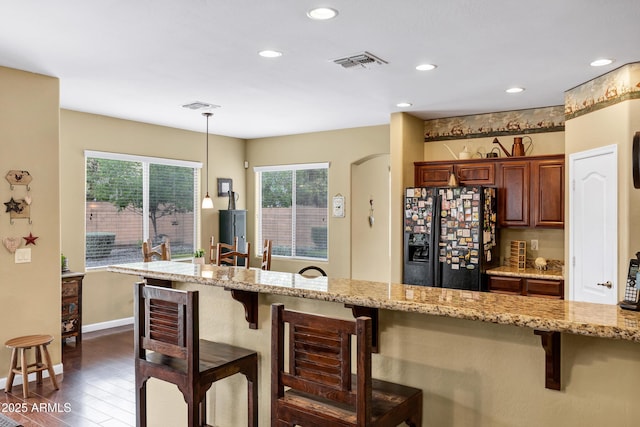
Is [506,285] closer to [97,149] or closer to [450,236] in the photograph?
[450,236]

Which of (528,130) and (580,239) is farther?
(528,130)

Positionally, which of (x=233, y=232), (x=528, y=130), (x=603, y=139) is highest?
(x=528, y=130)

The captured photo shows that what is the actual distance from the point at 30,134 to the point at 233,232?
3633mm

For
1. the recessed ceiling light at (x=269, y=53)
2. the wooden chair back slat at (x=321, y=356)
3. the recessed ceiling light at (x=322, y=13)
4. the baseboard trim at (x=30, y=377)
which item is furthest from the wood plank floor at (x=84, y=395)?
the recessed ceiling light at (x=322, y=13)

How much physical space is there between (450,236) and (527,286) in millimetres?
946

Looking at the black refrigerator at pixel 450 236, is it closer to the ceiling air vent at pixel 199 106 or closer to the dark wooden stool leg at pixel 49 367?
the ceiling air vent at pixel 199 106

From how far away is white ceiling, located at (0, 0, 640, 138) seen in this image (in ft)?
9.16

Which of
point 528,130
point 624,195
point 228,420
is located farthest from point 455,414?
point 528,130

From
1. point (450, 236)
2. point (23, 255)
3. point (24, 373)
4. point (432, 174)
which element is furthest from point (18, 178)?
point (432, 174)

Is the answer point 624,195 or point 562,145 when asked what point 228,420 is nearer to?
point 624,195

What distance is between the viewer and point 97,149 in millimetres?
5934

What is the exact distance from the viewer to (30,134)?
411cm

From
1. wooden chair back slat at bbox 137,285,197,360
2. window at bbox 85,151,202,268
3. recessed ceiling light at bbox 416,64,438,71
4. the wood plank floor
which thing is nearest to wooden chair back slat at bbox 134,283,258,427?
wooden chair back slat at bbox 137,285,197,360

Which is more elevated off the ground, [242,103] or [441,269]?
[242,103]
